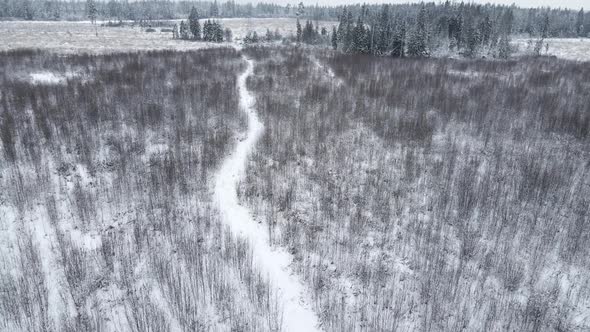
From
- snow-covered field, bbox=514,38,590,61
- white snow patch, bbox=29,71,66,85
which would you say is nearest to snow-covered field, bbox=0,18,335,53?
white snow patch, bbox=29,71,66,85

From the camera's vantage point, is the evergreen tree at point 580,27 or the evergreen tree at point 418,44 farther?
the evergreen tree at point 580,27

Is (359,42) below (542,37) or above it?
below

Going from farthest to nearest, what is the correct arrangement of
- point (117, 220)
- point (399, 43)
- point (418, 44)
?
1. point (399, 43)
2. point (418, 44)
3. point (117, 220)

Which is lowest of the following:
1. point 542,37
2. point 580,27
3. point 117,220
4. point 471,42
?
point 117,220

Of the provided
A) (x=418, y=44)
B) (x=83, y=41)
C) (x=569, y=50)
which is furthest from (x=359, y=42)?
(x=569, y=50)

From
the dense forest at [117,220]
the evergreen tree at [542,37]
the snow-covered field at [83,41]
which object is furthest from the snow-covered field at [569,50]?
the snow-covered field at [83,41]

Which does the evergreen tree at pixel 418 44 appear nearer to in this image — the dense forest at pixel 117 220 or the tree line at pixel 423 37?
the tree line at pixel 423 37

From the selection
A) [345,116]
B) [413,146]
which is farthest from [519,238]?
[345,116]

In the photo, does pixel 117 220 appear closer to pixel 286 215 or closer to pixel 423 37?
pixel 286 215

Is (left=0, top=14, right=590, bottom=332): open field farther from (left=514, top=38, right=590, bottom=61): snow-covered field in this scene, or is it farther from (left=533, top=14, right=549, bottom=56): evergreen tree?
(left=533, top=14, right=549, bottom=56): evergreen tree
